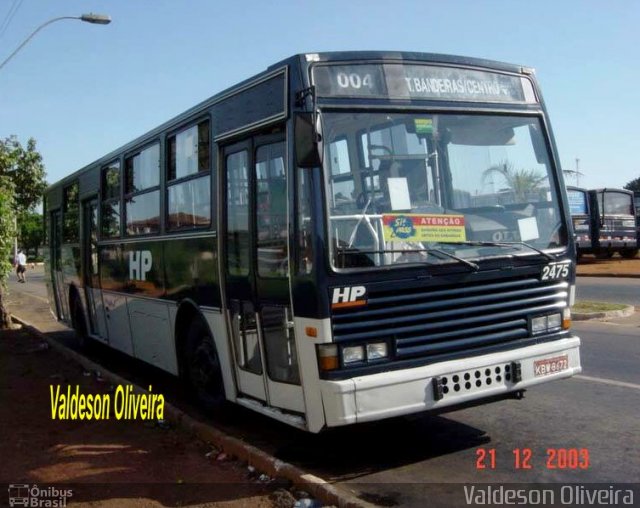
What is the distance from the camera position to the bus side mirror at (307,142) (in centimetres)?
497

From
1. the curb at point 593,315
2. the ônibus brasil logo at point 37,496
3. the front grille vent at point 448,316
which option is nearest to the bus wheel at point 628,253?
the curb at point 593,315

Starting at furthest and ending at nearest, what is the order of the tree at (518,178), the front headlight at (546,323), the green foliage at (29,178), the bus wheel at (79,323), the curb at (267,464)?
the green foliage at (29,178), the bus wheel at (79,323), the tree at (518,178), the front headlight at (546,323), the curb at (267,464)

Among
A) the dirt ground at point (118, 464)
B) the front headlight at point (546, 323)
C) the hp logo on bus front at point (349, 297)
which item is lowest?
the dirt ground at point (118, 464)

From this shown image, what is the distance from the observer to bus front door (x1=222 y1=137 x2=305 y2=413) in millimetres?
5598

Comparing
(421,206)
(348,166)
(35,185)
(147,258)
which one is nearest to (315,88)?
(348,166)

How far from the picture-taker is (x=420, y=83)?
564cm

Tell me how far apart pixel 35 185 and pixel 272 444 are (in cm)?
A: 2048

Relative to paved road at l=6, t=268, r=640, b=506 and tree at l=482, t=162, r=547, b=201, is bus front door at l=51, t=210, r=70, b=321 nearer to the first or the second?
paved road at l=6, t=268, r=640, b=506

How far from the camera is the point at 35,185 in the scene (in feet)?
79.7

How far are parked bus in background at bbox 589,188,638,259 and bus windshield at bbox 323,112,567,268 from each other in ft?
88.0

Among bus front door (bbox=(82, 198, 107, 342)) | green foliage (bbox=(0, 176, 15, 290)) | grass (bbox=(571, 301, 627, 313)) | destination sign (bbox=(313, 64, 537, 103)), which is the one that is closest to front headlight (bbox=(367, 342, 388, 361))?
destination sign (bbox=(313, 64, 537, 103))

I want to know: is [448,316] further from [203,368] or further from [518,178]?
[203,368]

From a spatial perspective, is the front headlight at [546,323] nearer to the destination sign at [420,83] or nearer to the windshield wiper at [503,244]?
the windshield wiper at [503,244]

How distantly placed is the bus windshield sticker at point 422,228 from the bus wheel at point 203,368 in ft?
8.09
